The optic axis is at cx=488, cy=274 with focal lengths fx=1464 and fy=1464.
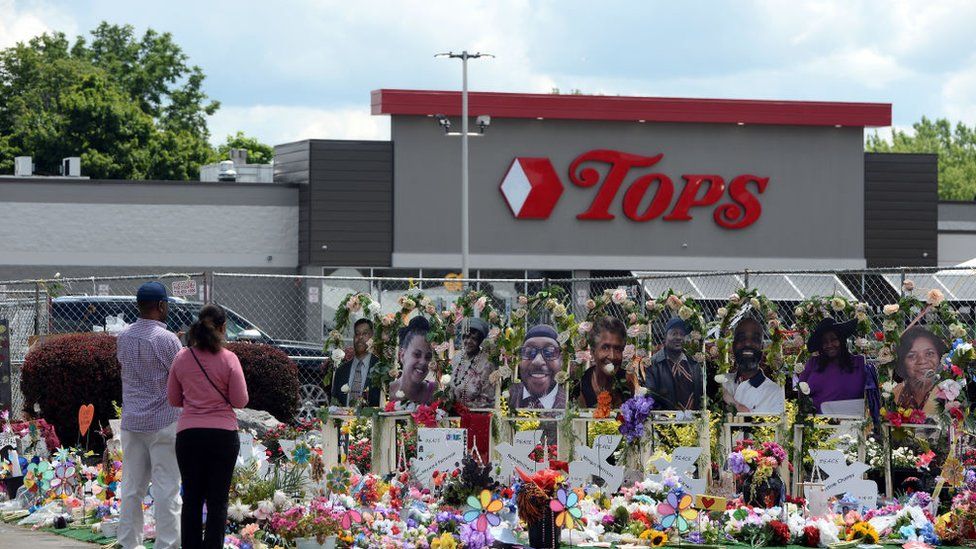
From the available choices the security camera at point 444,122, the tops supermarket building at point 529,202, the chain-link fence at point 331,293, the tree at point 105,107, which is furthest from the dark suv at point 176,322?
the tree at point 105,107

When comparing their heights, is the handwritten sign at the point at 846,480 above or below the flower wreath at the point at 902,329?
below

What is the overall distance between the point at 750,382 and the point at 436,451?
2851mm

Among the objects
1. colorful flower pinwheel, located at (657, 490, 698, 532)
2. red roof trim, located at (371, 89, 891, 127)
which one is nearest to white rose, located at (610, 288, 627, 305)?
colorful flower pinwheel, located at (657, 490, 698, 532)

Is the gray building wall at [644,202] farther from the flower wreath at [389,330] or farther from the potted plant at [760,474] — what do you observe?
the potted plant at [760,474]

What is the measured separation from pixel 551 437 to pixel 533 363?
1.52 m

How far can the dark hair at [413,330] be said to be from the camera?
1391 cm

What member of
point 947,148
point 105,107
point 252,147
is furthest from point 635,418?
point 947,148

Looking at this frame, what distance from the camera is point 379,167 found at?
33.3m

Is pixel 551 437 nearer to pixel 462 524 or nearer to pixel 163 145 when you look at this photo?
pixel 462 524

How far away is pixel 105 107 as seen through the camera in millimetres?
53312

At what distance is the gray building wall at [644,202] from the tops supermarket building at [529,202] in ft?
0.11

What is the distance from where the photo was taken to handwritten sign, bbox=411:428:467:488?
1242 centimetres

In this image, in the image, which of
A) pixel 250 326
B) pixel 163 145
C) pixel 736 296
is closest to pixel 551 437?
pixel 736 296

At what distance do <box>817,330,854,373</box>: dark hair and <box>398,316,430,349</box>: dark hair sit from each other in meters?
3.66
